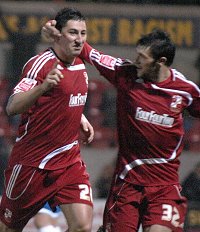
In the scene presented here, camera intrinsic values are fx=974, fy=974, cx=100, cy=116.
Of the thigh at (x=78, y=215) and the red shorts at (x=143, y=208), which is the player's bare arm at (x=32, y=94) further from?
the red shorts at (x=143, y=208)

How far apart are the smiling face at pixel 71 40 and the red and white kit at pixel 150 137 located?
1.41 feet

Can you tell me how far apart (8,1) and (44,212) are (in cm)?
258

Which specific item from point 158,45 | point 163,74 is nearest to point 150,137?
point 163,74

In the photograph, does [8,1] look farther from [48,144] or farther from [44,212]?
[48,144]

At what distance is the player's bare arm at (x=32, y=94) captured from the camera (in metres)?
6.90

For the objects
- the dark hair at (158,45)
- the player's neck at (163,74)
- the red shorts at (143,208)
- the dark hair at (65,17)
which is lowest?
the red shorts at (143,208)

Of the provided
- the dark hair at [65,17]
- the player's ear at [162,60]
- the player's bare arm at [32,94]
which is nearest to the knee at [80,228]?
the player's bare arm at [32,94]

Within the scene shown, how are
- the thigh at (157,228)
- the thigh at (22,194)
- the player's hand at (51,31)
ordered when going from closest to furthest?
the thigh at (157,228) < the player's hand at (51,31) < the thigh at (22,194)

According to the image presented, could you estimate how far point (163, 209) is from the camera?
7.59 meters

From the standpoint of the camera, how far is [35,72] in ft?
24.5

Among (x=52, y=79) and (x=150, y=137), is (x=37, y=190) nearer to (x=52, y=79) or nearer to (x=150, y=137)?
(x=150, y=137)

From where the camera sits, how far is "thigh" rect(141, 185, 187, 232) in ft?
24.8

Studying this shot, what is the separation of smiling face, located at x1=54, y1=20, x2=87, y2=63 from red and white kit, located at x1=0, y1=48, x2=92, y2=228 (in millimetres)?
80

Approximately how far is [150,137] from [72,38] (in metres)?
0.98
